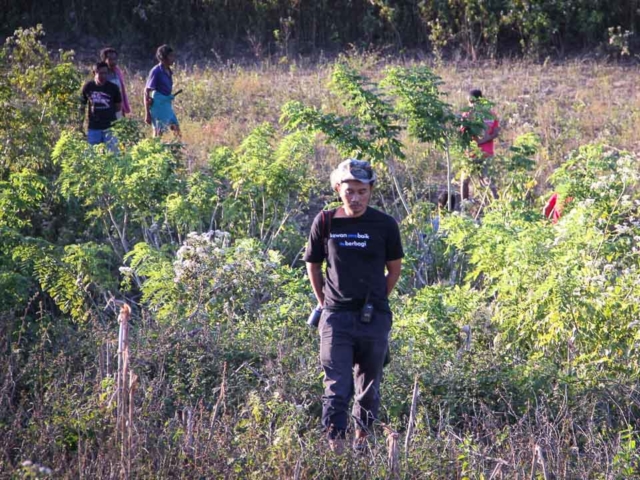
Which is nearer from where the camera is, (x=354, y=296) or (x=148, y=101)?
(x=354, y=296)

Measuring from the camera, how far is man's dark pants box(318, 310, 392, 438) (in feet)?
17.5

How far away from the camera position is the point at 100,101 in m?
11.6

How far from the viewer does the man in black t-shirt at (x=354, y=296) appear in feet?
17.7

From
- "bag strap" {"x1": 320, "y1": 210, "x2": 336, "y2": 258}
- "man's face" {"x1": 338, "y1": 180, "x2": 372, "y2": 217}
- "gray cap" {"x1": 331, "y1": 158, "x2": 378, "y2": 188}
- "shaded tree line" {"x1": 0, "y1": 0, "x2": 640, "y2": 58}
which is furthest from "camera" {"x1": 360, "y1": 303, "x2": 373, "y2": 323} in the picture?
"shaded tree line" {"x1": 0, "y1": 0, "x2": 640, "y2": 58}

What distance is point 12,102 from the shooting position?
1056cm

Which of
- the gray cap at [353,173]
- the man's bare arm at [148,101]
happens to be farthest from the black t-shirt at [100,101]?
the gray cap at [353,173]

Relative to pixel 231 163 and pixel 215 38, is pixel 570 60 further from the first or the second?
pixel 231 163

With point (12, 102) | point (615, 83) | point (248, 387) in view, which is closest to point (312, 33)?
point (615, 83)

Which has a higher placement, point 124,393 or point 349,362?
point 124,393

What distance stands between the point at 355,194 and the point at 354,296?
0.56 meters

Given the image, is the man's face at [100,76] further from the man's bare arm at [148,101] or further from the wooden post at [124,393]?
the wooden post at [124,393]

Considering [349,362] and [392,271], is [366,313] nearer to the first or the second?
[349,362]

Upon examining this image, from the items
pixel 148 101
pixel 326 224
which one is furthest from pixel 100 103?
pixel 326 224

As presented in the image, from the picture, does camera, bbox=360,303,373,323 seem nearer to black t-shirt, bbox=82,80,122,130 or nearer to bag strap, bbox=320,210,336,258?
bag strap, bbox=320,210,336,258
